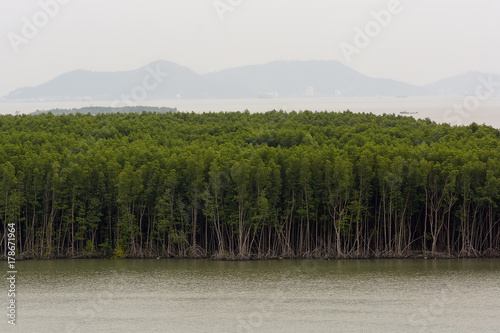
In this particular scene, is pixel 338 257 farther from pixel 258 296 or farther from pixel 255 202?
pixel 258 296

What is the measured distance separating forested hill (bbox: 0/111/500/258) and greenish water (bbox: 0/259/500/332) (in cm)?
197

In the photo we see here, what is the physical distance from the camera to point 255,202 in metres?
44.6

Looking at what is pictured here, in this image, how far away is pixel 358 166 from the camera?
4447 centimetres

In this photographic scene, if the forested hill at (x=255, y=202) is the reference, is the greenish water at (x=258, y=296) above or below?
below

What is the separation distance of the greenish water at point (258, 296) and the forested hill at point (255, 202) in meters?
1.97

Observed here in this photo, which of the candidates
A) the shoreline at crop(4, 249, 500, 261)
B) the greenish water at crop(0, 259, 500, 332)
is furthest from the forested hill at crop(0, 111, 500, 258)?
the greenish water at crop(0, 259, 500, 332)

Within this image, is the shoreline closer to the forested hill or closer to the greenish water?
the forested hill

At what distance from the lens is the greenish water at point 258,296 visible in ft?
94.6

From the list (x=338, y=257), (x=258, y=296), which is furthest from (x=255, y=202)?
(x=258, y=296)

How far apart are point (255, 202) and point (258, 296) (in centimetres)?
1137

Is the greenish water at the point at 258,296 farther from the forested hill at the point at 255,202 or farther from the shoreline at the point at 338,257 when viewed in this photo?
the forested hill at the point at 255,202

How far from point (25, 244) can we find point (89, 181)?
5.25 meters

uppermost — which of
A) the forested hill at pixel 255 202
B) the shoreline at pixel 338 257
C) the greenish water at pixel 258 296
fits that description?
the forested hill at pixel 255 202

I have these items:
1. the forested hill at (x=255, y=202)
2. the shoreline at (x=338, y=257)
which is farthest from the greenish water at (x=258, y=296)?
the forested hill at (x=255, y=202)
